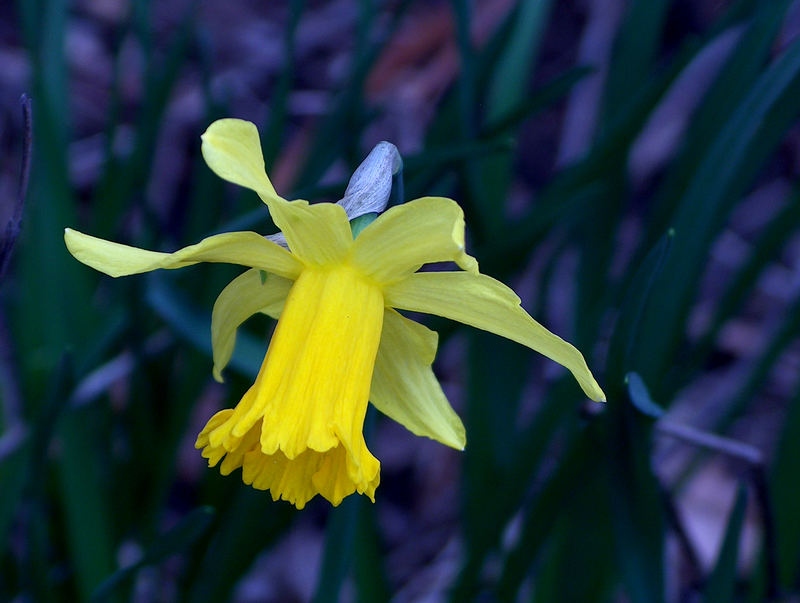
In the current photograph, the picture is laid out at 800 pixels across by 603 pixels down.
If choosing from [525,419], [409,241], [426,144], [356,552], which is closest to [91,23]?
[426,144]

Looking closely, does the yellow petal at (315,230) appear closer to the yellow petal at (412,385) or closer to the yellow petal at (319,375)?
the yellow petal at (319,375)

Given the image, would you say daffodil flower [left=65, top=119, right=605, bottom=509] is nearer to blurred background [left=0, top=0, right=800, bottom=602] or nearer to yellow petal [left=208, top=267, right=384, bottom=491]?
yellow petal [left=208, top=267, right=384, bottom=491]

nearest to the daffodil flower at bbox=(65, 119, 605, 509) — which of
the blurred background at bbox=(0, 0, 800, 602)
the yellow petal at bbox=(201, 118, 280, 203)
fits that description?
the yellow petal at bbox=(201, 118, 280, 203)

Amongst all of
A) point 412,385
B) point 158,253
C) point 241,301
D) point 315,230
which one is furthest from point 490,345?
point 158,253

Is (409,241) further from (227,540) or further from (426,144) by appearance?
(426,144)

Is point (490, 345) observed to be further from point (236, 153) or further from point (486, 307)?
point (236, 153)
